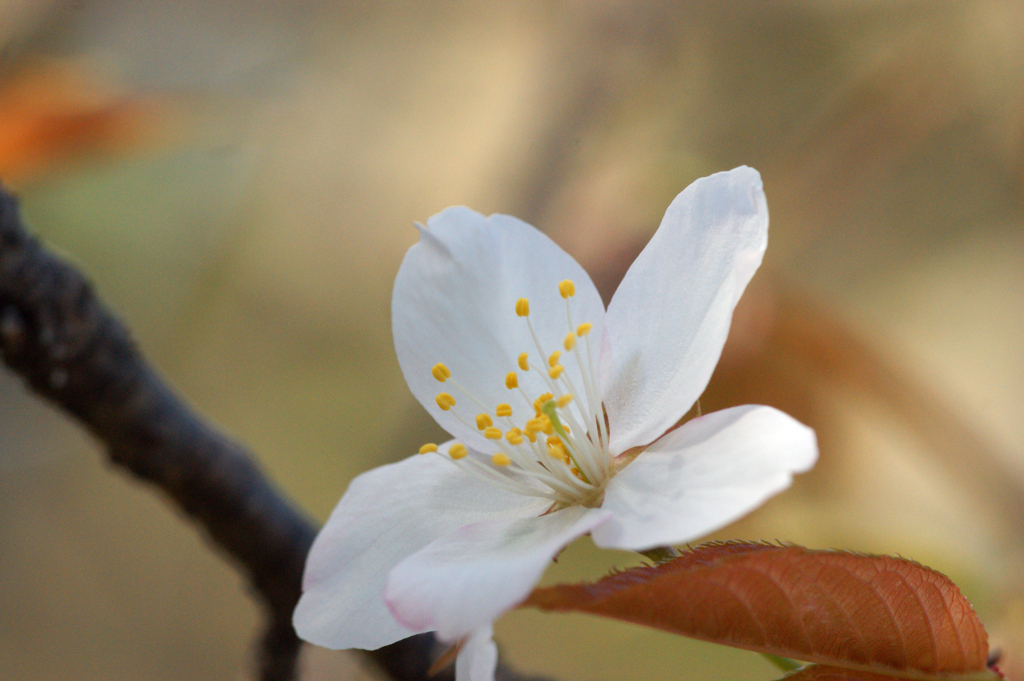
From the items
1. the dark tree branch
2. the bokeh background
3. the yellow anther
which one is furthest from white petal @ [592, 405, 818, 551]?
the bokeh background

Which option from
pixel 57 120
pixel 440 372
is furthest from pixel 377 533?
pixel 57 120

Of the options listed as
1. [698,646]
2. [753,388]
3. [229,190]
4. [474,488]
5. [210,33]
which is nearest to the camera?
[474,488]

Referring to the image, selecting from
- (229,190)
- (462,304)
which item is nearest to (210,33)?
(229,190)

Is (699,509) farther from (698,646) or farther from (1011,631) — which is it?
(698,646)

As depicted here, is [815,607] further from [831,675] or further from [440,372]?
[440,372]

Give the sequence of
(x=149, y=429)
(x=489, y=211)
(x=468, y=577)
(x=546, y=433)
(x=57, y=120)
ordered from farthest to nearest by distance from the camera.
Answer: (x=489, y=211) → (x=57, y=120) → (x=149, y=429) → (x=546, y=433) → (x=468, y=577)

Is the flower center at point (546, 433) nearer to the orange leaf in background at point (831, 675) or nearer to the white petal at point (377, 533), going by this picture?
the white petal at point (377, 533)

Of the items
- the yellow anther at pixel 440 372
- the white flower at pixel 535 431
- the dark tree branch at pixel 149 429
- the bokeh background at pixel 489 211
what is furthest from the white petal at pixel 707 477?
the bokeh background at pixel 489 211
